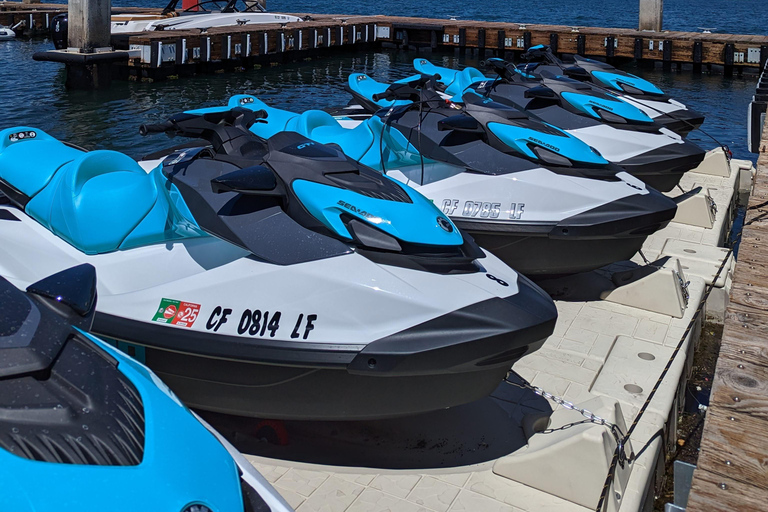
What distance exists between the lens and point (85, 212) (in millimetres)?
3510

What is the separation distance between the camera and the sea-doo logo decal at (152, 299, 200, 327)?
322 cm

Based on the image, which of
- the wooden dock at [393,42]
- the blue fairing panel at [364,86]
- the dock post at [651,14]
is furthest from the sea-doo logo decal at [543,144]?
the dock post at [651,14]

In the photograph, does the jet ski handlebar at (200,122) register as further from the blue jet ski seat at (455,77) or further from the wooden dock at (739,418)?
the blue jet ski seat at (455,77)

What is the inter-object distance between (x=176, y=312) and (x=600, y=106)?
4.64 meters

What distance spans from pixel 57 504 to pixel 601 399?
268 centimetres

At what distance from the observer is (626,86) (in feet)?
26.8

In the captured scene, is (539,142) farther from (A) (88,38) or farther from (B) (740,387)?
(A) (88,38)

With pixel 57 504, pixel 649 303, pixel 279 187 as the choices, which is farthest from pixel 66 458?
pixel 649 303

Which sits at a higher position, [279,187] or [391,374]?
[279,187]

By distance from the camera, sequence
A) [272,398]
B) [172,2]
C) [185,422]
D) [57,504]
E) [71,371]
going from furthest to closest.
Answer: [172,2] < [272,398] < [185,422] < [71,371] < [57,504]

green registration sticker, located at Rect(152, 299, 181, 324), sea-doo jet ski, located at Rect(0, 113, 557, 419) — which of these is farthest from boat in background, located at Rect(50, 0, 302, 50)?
green registration sticker, located at Rect(152, 299, 181, 324)

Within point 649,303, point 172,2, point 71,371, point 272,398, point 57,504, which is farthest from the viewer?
point 172,2

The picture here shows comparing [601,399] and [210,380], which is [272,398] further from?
[601,399]

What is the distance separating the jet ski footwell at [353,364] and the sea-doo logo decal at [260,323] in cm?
4
